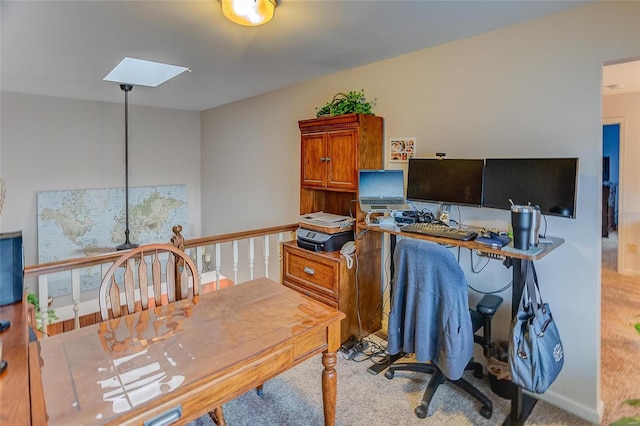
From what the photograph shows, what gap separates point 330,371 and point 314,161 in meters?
1.87

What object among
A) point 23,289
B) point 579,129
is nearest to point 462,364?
point 579,129

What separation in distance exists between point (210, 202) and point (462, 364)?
4282 mm

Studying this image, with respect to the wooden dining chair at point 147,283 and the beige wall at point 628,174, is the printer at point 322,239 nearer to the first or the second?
the wooden dining chair at point 147,283

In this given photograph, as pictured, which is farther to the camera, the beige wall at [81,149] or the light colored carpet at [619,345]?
the beige wall at [81,149]

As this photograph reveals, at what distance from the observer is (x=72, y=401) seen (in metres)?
1.01

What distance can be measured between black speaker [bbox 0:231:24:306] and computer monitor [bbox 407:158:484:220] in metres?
2.27

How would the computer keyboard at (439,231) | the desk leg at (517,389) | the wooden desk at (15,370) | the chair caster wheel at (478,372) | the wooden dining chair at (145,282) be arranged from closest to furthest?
1. the wooden desk at (15,370)
2. the wooden dining chair at (145,282)
3. the desk leg at (517,389)
4. the computer keyboard at (439,231)
5. the chair caster wheel at (478,372)

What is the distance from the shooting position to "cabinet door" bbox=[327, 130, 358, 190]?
2.77 meters

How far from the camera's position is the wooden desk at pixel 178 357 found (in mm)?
1028

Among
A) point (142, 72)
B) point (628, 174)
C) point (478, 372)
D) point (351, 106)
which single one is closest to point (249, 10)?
point (351, 106)

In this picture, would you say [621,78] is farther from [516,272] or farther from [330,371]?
[330,371]

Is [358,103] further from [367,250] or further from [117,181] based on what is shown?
[117,181]

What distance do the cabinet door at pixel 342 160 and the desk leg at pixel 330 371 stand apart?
1.39 meters

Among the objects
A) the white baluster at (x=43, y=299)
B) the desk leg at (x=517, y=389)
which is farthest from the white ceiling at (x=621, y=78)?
the white baluster at (x=43, y=299)
